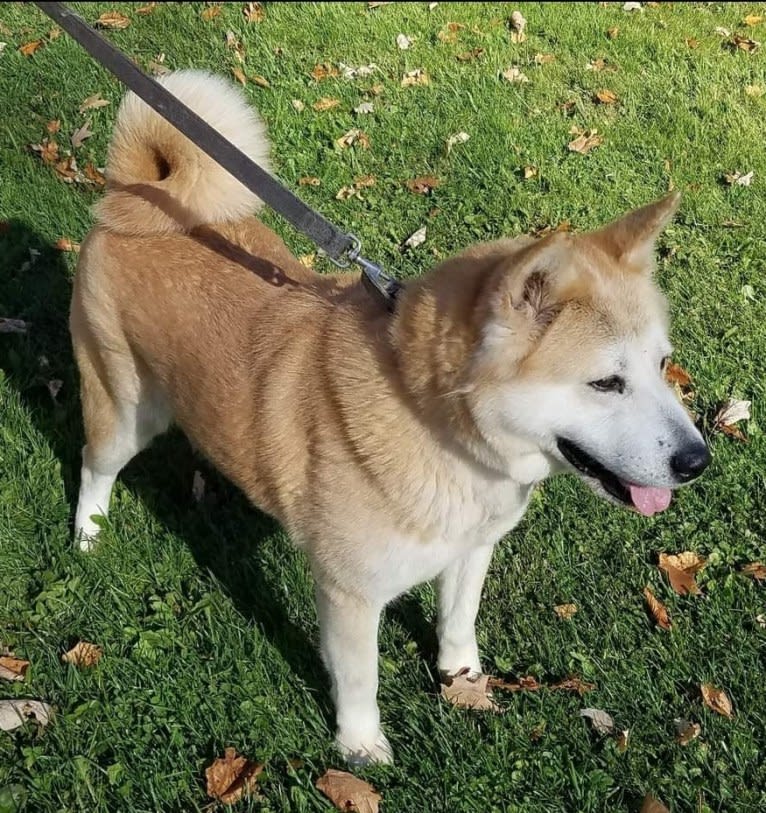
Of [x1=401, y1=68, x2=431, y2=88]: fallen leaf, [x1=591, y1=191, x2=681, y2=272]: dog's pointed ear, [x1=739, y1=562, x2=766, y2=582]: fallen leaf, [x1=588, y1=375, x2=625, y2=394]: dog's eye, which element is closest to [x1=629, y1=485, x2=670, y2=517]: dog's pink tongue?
[x1=588, y1=375, x2=625, y2=394]: dog's eye

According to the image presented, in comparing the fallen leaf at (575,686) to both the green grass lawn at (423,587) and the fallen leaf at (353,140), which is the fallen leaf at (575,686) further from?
the fallen leaf at (353,140)

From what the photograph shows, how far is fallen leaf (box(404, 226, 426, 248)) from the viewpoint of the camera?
4953 mm

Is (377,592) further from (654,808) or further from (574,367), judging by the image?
(654,808)

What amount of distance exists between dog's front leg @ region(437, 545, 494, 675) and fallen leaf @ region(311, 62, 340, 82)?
464cm

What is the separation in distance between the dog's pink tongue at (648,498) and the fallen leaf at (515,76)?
4755mm

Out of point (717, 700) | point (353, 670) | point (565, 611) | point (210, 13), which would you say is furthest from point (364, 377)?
point (210, 13)

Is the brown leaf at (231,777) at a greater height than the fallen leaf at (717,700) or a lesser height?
lesser

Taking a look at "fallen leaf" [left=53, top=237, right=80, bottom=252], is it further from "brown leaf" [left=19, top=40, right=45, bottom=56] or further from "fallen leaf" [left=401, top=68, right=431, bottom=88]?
"fallen leaf" [left=401, top=68, right=431, bottom=88]

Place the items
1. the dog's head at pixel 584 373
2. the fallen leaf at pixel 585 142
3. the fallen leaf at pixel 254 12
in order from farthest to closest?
the fallen leaf at pixel 254 12 → the fallen leaf at pixel 585 142 → the dog's head at pixel 584 373

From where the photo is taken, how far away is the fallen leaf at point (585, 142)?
5.51 meters

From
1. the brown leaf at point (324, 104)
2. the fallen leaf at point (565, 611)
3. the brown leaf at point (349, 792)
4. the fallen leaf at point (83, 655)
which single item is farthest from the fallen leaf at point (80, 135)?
the brown leaf at point (349, 792)

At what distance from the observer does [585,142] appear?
5.56m

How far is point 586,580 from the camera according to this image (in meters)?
3.21

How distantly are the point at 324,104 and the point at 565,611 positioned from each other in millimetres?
4248
